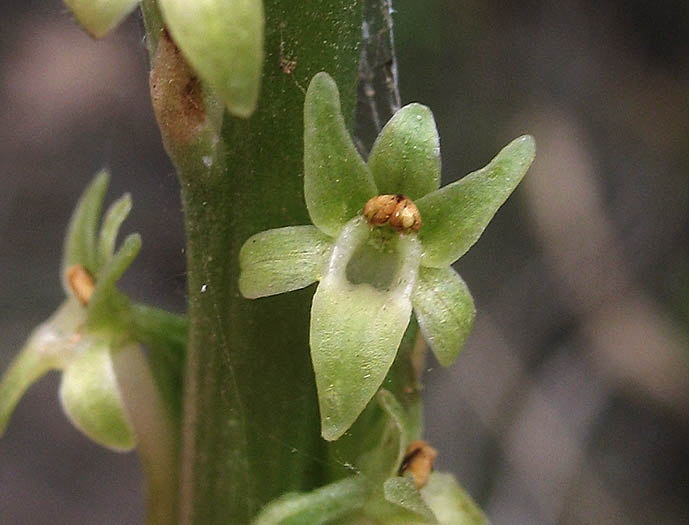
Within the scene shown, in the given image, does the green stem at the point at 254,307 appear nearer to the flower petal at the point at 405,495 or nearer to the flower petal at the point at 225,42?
the flower petal at the point at 405,495

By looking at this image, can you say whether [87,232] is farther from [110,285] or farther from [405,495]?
[405,495]

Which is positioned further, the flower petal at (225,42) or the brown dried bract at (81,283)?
the brown dried bract at (81,283)

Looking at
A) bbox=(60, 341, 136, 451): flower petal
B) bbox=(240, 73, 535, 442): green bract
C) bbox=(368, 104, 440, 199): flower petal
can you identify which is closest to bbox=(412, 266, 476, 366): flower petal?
Result: bbox=(240, 73, 535, 442): green bract

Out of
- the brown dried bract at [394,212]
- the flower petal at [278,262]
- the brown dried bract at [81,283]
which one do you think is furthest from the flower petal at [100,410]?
the brown dried bract at [394,212]

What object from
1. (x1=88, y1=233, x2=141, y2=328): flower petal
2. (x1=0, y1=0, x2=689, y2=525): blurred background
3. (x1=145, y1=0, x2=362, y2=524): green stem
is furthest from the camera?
(x1=0, y1=0, x2=689, y2=525): blurred background

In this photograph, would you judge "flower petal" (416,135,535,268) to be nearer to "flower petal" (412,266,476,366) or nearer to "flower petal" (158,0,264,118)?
"flower petal" (412,266,476,366)

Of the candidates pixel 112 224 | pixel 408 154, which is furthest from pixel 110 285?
pixel 408 154
